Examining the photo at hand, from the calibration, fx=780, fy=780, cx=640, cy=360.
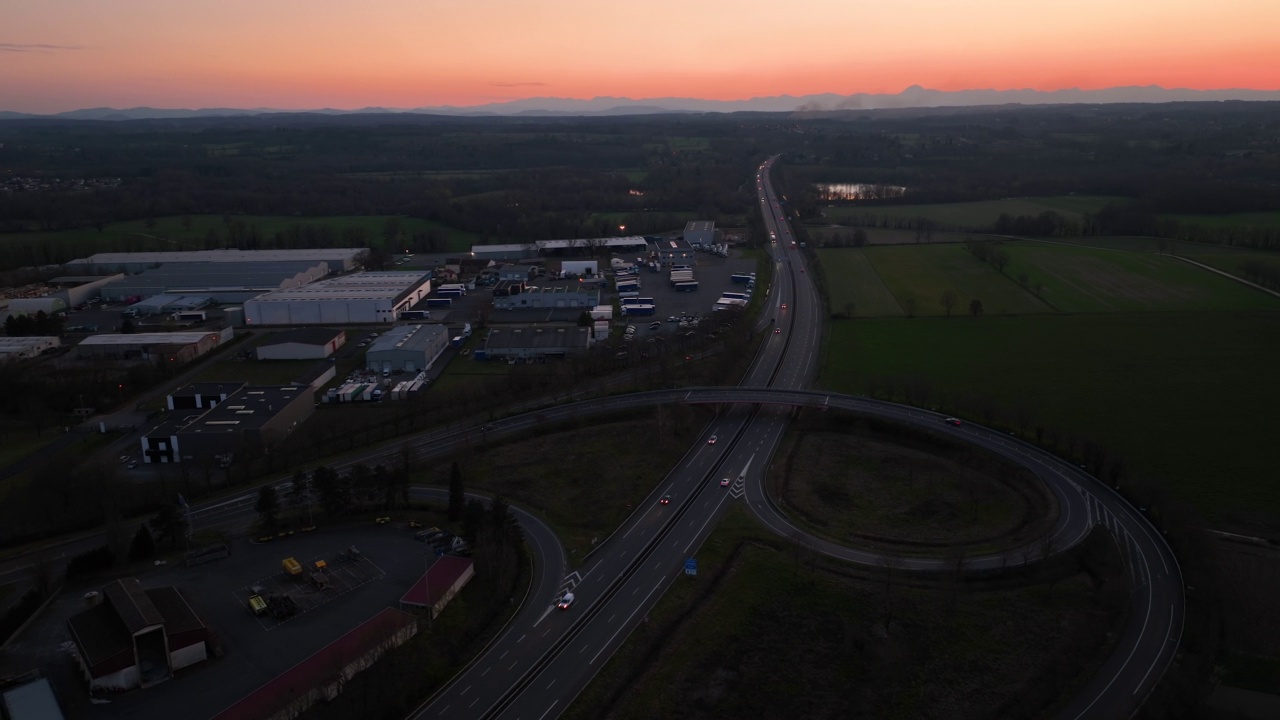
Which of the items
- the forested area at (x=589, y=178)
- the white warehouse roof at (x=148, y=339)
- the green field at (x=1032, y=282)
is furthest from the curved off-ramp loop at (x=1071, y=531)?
the forested area at (x=589, y=178)

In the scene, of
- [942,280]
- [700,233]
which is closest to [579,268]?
[700,233]

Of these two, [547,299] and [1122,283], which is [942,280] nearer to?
[1122,283]

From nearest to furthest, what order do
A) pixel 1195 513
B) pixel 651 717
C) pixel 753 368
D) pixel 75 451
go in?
pixel 651 717
pixel 1195 513
pixel 75 451
pixel 753 368

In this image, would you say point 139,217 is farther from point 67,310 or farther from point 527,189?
point 527,189

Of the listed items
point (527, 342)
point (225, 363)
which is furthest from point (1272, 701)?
point (225, 363)

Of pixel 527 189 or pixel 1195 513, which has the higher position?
pixel 527 189

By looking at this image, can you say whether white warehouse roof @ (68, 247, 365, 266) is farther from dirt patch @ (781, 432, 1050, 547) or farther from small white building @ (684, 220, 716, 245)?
dirt patch @ (781, 432, 1050, 547)
